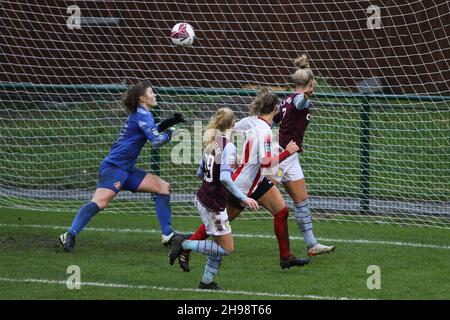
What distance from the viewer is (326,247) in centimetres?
1034

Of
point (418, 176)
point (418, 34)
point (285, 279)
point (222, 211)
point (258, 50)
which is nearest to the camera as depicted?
point (222, 211)

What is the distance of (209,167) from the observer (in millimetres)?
8719

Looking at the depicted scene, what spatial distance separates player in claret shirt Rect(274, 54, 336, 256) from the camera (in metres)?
10.4

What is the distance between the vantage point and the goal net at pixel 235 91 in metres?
13.7

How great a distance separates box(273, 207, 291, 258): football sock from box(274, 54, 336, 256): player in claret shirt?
0.60 m

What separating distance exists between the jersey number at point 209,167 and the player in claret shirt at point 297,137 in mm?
1730

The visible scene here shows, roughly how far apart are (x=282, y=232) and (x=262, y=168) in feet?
2.18

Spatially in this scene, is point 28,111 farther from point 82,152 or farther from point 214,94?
point 214,94

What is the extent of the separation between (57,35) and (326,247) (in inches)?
255

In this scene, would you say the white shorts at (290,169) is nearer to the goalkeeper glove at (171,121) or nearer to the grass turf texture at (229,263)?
the grass turf texture at (229,263)

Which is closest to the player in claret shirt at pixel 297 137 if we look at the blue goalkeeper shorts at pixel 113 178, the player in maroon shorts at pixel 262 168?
the player in maroon shorts at pixel 262 168

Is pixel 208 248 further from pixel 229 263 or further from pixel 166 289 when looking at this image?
pixel 229 263

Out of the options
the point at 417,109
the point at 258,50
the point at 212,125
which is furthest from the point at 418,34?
the point at 212,125

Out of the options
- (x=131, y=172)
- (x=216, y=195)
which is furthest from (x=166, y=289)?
(x=131, y=172)
